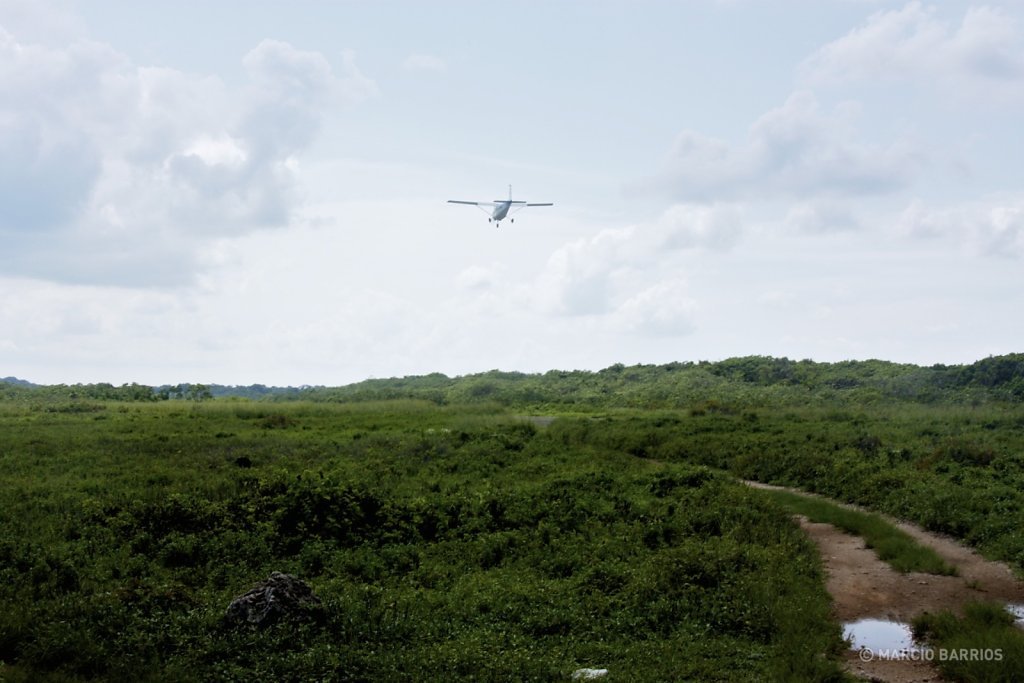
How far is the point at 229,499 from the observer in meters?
22.0

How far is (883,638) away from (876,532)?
8166 millimetres

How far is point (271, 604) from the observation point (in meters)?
14.3

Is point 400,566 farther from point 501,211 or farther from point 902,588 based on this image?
point 501,211

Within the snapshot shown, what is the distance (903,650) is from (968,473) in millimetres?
14730

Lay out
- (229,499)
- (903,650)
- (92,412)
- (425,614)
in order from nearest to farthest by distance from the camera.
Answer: (903,650)
(425,614)
(229,499)
(92,412)

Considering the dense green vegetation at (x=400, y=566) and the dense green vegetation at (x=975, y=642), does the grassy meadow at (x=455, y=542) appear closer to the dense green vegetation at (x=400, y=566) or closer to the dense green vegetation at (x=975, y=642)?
the dense green vegetation at (x=400, y=566)

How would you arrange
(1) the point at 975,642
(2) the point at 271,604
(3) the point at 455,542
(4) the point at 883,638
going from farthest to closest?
(3) the point at 455,542
(4) the point at 883,638
(2) the point at 271,604
(1) the point at 975,642

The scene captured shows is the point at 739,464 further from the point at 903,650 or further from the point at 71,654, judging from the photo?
the point at 71,654

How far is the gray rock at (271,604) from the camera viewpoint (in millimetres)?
14227

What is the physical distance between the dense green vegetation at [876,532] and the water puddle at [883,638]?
397 cm

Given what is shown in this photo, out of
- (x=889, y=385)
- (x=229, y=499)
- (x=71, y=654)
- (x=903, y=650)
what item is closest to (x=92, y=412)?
(x=229, y=499)

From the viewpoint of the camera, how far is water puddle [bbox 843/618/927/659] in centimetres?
1379

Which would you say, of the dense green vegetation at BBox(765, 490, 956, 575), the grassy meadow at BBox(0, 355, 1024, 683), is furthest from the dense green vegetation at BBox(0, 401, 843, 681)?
the dense green vegetation at BBox(765, 490, 956, 575)

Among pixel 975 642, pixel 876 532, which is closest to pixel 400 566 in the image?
pixel 975 642
